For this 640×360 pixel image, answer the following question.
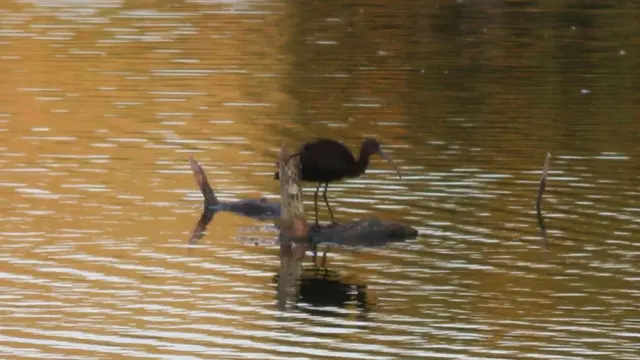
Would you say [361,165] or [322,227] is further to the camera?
[361,165]

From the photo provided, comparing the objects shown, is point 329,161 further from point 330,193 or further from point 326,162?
point 330,193

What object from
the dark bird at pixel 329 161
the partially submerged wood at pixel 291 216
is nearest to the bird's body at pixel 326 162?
the dark bird at pixel 329 161

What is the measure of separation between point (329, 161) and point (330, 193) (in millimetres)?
2891

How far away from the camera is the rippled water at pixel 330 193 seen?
1658 cm

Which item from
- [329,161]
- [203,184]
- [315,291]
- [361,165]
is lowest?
[315,291]

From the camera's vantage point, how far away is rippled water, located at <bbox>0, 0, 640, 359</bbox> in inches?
653

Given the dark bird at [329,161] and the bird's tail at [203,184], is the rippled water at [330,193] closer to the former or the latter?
the bird's tail at [203,184]

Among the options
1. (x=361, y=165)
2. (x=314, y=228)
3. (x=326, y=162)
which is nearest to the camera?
(x=314, y=228)

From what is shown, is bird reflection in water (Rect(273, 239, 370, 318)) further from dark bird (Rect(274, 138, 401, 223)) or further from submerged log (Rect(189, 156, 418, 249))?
dark bird (Rect(274, 138, 401, 223))

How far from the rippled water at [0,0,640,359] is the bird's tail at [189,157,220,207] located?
0.24 metres

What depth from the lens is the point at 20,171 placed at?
1030 inches

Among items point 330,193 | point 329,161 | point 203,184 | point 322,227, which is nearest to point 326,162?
point 329,161

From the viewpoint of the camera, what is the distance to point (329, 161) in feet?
71.3

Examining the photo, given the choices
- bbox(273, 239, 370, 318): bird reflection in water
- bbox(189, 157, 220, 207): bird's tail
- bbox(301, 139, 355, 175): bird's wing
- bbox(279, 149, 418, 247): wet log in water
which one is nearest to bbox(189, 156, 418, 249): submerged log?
bbox(279, 149, 418, 247): wet log in water
